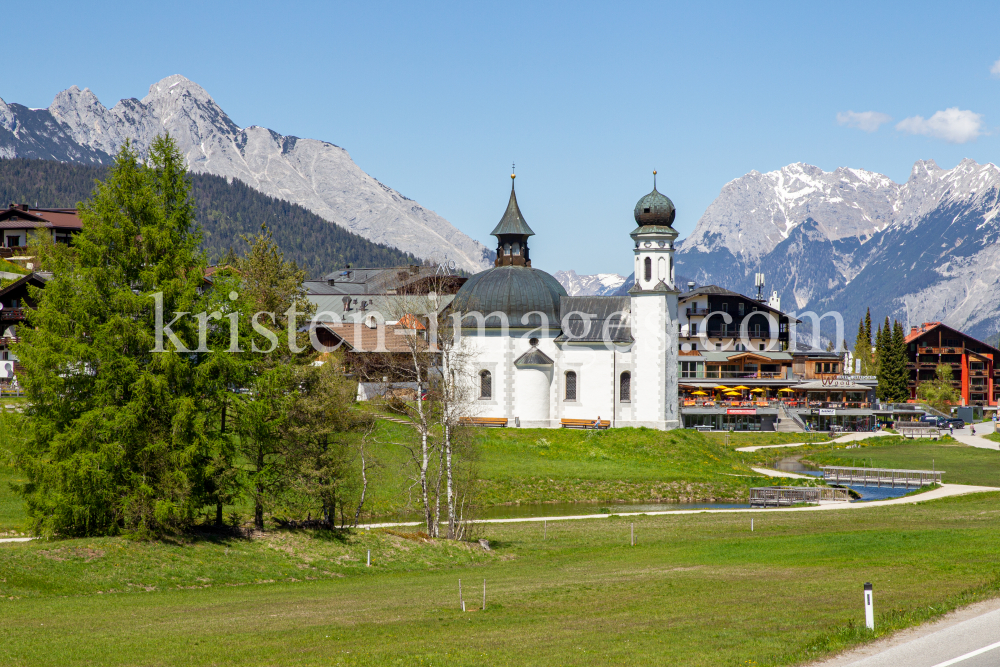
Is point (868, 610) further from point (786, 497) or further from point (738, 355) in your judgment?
point (738, 355)

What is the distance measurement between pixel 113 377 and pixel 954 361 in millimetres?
115047

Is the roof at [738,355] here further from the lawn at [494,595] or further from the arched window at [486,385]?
the lawn at [494,595]

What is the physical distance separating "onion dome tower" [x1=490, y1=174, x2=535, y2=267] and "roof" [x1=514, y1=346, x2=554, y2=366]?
9.80m

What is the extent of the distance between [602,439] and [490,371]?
30.7 feet

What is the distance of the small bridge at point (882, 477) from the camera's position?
52938 mm

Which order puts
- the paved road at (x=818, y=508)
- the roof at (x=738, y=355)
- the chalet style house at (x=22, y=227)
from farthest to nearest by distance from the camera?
the chalet style house at (x=22, y=227) < the roof at (x=738, y=355) < the paved road at (x=818, y=508)

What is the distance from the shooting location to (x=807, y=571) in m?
25.3

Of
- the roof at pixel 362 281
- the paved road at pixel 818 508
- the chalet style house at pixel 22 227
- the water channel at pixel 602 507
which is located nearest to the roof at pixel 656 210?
the water channel at pixel 602 507

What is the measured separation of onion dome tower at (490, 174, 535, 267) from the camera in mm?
75312

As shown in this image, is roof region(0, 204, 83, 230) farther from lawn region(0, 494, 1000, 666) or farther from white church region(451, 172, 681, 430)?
lawn region(0, 494, 1000, 666)

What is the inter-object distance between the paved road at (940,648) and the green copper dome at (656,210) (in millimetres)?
53631

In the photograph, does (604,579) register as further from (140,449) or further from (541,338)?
(541,338)

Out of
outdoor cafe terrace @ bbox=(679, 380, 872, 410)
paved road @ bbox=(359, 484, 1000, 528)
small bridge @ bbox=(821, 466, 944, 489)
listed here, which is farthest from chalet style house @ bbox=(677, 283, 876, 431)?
paved road @ bbox=(359, 484, 1000, 528)

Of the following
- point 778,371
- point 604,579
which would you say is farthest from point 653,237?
point 604,579
